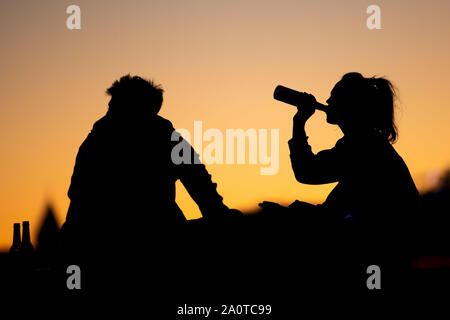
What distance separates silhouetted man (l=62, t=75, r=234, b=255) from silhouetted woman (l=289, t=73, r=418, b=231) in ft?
2.04

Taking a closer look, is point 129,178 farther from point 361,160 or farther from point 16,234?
point 361,160

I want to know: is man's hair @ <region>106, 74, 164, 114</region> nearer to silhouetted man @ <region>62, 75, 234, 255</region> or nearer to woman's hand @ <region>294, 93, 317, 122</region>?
silhouetted man @ <region>62, 75, 234, 255</region>

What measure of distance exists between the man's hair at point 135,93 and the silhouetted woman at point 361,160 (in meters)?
0.91

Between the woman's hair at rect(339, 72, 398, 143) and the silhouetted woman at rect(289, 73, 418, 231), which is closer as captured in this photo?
the silhouetted woman at rect(289, 73, 418, 231)

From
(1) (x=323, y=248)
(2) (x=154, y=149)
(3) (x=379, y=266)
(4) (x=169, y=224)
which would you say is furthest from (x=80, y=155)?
(3) (x=379, y=266)

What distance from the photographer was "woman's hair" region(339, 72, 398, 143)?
3449 millimetres

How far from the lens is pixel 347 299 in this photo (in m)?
2.63

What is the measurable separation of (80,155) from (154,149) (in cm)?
38

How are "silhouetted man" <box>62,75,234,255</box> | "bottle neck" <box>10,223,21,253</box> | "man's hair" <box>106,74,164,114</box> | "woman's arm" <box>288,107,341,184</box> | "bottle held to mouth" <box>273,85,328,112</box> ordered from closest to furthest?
"silhouetted man" <box>62,75,234,255</box>, "man's hair" <box>106,74,164,114</box>, "bottle neck" <box>10,223,21,253</box>, "woman's arm" <box>288,107,341,184</box>, "bottle held to mouth" <box>273,85,328,112</box>

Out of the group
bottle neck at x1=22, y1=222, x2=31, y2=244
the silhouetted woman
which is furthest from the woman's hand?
bottle neck at x1=22, y1=222, x2=31, y2=244

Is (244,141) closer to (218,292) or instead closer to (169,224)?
(169,224)

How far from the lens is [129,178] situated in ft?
9.98

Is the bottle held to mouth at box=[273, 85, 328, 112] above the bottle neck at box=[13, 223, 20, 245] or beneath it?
above

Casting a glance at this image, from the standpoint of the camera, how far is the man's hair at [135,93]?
10.1 ft
